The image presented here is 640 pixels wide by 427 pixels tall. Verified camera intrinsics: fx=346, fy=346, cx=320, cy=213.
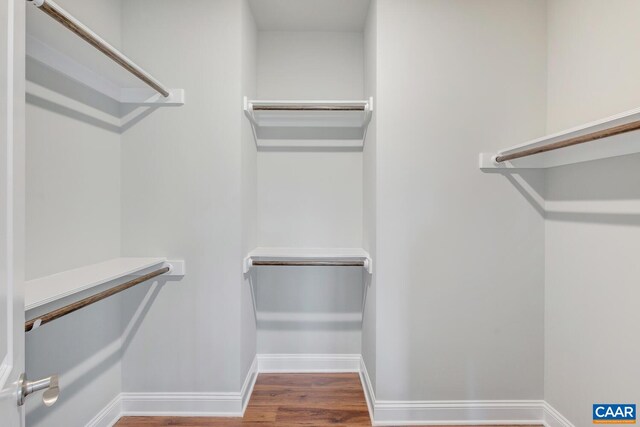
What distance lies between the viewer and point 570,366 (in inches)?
65.1

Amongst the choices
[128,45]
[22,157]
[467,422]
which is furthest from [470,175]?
[128,45]

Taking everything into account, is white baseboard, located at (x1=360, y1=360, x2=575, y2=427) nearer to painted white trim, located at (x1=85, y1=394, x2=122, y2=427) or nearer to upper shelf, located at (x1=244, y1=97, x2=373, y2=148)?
painted white trim, located at (x1=85, y1=394, x2=122, y2=427)

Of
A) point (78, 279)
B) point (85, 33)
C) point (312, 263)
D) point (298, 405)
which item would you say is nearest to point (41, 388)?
A: point (78, 279)

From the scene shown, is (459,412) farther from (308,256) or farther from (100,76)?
(100,76)

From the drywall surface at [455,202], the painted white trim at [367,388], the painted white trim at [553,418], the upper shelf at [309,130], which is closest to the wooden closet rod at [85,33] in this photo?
the upper shelf at [309,130]

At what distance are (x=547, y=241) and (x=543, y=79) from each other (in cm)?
85

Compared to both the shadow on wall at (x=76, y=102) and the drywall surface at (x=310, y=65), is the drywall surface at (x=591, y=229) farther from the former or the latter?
the shadow on wall at (x=76, y=102)

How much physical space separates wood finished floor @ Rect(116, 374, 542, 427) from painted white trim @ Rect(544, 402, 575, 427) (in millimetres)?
926

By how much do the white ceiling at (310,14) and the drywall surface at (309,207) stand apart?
0.23 feet

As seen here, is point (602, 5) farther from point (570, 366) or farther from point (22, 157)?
point (22, 157)

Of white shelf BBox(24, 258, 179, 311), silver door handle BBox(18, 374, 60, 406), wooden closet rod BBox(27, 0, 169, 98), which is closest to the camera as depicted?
silver door handle BBox(18, 374, 60, 406)

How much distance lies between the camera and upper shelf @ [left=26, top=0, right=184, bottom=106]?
1.11 meters

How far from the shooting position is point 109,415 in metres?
1.80

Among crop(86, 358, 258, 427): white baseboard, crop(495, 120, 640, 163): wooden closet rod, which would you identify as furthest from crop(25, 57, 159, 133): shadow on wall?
crop(495, 120, 640, 163): wooden closet rod
